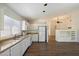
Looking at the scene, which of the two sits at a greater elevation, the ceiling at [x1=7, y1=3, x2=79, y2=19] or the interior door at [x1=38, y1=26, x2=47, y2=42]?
the ceiling at [x1=7, y1=3, x2=79, y2=19]

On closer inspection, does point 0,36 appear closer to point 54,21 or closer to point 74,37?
point 74,37

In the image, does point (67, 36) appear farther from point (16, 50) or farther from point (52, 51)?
point (16, 50)

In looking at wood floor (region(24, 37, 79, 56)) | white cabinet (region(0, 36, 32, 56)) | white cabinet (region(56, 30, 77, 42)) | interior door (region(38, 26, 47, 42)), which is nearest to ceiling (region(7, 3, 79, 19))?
white cabinet (region(0, 36, 32, 56))

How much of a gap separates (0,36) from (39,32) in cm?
569

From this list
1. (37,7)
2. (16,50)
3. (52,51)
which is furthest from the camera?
(52,51)

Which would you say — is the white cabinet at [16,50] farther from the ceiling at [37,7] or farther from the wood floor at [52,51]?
the ceiling at [37,7]

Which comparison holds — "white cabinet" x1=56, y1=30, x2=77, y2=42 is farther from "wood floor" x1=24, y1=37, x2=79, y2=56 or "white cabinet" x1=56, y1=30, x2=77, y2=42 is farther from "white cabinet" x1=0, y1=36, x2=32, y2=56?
"white cabinet" x1=0, y1=36, x2=32, y2=56

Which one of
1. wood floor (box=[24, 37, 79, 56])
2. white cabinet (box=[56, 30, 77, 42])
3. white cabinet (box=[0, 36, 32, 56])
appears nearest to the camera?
white cabinet (box=[0, 36, 32, 56])

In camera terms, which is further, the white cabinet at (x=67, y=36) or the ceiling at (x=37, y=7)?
the white cabinet at (x=67, y=36)

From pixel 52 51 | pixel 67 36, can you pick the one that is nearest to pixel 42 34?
pixel 67 36

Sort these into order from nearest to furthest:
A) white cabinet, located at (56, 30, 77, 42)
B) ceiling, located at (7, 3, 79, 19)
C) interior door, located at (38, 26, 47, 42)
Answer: ceiling, located at (7, 3, 79, 19) < interior door, located at (38, 26, 47, 42) < white cabinet, located at (56, 30, 77, 42)

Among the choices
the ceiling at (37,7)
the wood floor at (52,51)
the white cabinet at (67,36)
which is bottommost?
the wood floor at (52,51)

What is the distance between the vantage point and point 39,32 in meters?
9.32

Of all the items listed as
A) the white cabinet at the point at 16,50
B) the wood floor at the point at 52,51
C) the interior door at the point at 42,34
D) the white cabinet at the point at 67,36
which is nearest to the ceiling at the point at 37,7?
the white cabinet at the point at 16,50
